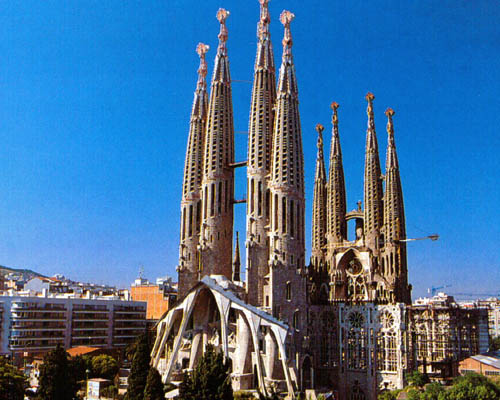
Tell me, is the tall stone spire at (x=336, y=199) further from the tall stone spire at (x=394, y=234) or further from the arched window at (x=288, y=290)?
the arched window at (x=288, y=290)

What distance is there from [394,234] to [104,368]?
1297 inches

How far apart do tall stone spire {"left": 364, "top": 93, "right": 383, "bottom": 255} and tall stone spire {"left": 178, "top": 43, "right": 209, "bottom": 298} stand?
19.2 meters

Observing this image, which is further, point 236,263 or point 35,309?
point 236,263

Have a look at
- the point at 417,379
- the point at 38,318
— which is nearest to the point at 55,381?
the point at 38,318

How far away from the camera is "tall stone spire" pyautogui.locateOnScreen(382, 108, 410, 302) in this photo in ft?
206

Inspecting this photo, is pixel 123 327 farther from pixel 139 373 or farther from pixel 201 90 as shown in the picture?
pixel 139 373

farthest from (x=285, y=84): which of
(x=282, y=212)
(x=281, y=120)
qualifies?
(x=282, y=212)

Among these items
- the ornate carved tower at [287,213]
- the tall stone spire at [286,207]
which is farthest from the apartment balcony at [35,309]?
the tall stone spire at [286,207]

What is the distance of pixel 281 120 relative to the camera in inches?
2355

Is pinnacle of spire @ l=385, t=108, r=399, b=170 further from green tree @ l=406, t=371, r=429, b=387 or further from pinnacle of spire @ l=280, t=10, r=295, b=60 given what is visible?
green tree @ l=406, t=371, r=429, b=387

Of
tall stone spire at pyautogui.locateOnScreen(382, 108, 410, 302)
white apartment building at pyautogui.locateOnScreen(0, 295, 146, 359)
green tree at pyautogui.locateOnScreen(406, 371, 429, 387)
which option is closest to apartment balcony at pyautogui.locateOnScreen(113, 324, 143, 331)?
white apartment building at pyautogui.locateOnScreen(0, 295, 146, 359)

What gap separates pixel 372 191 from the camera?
6688 cm

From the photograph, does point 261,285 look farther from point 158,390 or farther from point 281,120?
point 158,390

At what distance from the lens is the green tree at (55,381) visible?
39.1 m
